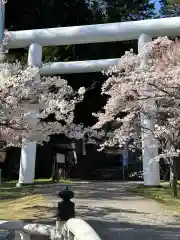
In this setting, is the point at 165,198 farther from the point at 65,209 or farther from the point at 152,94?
the point at 65,209

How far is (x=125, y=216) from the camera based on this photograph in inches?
403

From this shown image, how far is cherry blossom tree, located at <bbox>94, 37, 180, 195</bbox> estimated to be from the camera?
1295cm

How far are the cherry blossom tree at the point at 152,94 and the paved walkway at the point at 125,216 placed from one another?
207cm

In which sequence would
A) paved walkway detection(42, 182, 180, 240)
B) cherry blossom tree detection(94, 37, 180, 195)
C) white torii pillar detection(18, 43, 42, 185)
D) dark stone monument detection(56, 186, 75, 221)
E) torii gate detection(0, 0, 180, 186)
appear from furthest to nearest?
white torii pillar detection(18, 43, 42, 185), torii gate detection(0, 0, 180, 186), cherry blossom tree detection(94, 37, 180, 195), paved walkway detection(42, 182, 180, 240), dark stone monument detection(56, 186, 75, 221)

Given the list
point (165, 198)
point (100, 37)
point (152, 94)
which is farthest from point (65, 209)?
point (100, 37)

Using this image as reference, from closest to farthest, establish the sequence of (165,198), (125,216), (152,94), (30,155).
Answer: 1. (125,216)
2. (165,198)
3. (152,94)
4. (30,155)

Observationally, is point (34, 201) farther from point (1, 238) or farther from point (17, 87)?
point (1, 238)

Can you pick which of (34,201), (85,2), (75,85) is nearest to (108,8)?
(85,2)

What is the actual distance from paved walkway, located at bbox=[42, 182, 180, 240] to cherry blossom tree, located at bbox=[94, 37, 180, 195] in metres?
2.07

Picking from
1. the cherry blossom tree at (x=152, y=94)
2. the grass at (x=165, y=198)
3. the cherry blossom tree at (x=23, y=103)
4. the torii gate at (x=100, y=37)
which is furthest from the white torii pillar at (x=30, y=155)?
the cherry blossom tree at (x=23, y=103)

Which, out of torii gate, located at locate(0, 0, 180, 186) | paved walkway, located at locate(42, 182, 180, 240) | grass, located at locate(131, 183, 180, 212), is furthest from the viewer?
torii gate, located at locate(0, 0, 180, 186)

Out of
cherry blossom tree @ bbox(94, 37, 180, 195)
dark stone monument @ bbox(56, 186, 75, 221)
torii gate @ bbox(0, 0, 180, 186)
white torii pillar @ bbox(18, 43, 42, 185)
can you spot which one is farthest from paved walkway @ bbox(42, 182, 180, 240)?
white torii pillar @ bbox(18, 43, 42, 185)

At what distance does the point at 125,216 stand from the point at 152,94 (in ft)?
16.5

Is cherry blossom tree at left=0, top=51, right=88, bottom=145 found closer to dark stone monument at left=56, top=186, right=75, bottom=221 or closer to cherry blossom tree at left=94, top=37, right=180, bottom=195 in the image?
cherry blossom tree at left=94, top=37, right=180, bottom=195
